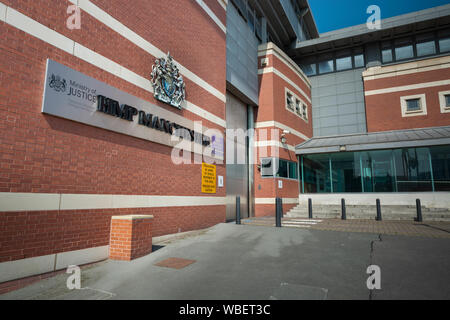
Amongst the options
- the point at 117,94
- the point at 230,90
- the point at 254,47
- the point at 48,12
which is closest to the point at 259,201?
the point at 230,90

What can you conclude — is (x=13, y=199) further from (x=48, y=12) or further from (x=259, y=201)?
(x=259, y=201)

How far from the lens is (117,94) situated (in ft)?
24.0

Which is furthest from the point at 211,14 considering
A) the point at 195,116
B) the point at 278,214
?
the point at 278,214

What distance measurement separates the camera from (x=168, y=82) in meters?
9.26

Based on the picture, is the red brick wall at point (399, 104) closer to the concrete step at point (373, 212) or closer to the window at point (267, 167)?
the concrete step at point (373, 212)

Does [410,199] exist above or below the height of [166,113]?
below

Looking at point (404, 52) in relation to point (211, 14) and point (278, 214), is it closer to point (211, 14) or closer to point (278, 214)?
point (211, 14)

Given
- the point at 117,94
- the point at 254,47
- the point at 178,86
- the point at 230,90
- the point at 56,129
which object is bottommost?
the point at 56,129

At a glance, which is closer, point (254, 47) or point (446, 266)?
point (446, 266)

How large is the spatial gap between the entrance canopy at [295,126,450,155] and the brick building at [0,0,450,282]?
105mm

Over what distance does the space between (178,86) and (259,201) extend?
925 centimetres

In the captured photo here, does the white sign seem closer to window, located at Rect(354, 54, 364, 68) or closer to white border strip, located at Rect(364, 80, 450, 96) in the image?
white border strip, located at Rect(364, 80, 450, 96)

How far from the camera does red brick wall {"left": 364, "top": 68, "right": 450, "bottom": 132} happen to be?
1969cm

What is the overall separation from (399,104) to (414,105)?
3.18 feet
